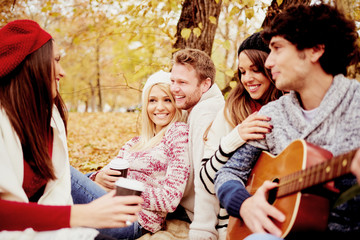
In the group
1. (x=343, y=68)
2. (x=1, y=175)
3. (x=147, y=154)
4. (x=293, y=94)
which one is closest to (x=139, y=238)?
(x=147, y=154)

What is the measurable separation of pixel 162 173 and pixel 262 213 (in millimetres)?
1391

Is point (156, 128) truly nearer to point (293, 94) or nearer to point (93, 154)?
point (293, 94)

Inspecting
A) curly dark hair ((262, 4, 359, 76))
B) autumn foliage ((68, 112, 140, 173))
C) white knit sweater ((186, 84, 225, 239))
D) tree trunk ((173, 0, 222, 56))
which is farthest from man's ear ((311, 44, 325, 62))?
autumn foliage ((68, 112, 140, 173))

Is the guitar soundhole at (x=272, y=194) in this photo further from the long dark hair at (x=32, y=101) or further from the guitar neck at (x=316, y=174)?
the long dark hair at (x=32, y=101)

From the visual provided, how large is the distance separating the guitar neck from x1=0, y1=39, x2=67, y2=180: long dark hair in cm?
142

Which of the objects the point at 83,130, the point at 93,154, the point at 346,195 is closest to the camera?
the point at 346,195

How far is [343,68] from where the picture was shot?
196cm

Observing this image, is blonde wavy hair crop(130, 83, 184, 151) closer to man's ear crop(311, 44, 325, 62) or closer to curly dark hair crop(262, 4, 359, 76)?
curly dark hair crop(262, 4, 359, 76)

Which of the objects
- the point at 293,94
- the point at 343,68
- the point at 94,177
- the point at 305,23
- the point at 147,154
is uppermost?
the point at 305,23

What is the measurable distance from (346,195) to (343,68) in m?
0.92

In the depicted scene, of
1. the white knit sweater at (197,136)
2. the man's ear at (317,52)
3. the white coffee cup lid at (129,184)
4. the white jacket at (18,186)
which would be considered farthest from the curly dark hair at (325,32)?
the white jacket at (18,186)

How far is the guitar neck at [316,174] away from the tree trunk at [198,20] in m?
3.29

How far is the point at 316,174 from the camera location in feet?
4.62

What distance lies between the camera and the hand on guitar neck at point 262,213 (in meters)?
1.61
